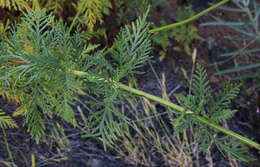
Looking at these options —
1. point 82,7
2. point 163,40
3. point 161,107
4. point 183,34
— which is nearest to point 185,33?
point 183,34

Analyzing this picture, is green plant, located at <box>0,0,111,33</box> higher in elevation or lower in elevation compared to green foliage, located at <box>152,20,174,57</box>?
higher

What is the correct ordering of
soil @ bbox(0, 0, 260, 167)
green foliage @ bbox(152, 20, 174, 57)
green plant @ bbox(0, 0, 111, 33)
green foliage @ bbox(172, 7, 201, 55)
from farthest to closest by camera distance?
green foliage @ bbox(172, 7, 201, 55) < green foliage @ bbox(152, 20, 174, 57) < soil @ bbox(0, 0, 260, 167) < green plant @ bbox(0, 0, 111, 33)

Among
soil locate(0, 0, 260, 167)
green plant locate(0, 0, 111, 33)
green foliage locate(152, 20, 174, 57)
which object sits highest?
green plant locate(0, 0, 111, 33)

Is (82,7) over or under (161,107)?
over

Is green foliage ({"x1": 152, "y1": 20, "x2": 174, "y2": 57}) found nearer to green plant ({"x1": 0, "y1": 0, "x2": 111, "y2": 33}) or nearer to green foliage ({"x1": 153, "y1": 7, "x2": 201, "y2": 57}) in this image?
green foliage ({"x1": 153, "y1": 7, "x2": 201, "y2": 57})

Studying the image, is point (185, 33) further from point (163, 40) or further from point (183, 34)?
point (163, 40)

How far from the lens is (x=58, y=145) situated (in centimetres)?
174

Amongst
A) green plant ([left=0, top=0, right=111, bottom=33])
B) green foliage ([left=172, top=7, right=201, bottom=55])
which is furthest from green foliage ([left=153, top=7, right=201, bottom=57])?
green plant ([left=0, top=0, right=111, bottom=33])

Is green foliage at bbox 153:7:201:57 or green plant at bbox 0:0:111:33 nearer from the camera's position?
green plant at bbox 0:0:111:33

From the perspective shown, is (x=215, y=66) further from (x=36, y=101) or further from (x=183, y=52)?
(x=36, y=101)

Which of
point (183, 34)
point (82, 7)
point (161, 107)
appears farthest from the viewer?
point (183, 34)

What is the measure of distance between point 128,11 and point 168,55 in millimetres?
422

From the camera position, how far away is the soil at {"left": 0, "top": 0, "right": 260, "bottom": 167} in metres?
1.66

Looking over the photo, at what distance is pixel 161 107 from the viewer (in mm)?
1979
